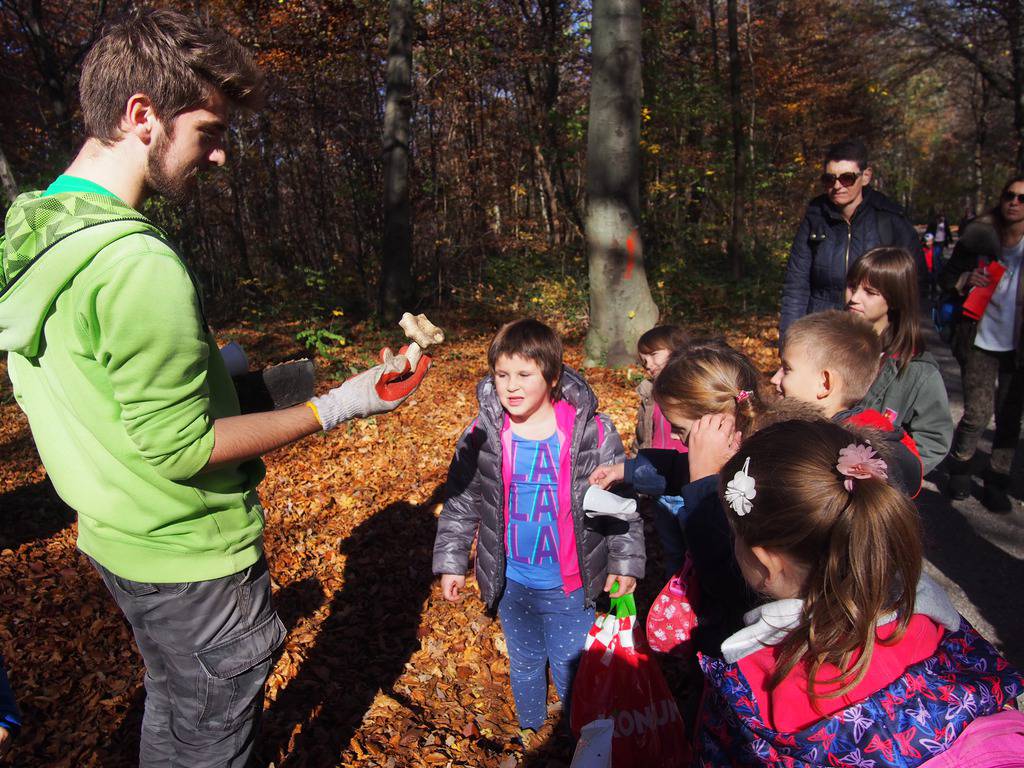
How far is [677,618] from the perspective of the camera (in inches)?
89.4

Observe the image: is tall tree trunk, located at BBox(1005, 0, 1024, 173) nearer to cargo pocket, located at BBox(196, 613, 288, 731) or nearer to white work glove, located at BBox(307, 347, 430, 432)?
white work glove, located at BBox(307, 347, 430, 432)

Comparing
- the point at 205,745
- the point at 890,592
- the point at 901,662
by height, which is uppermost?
the point at 890,592

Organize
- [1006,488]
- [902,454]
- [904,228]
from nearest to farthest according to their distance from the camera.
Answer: [902,454]
[904,228]
[1006,488]

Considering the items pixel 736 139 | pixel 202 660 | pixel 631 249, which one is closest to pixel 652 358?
pixel 202 660

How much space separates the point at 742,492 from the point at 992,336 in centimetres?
406

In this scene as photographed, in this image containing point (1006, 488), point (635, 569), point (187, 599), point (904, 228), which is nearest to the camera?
point (187, 599)

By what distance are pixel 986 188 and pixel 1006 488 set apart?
1668 inches

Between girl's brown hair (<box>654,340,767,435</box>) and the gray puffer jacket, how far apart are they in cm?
34

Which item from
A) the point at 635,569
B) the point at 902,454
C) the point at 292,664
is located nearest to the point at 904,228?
the point at 902,454

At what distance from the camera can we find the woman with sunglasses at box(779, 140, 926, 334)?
4.07 m

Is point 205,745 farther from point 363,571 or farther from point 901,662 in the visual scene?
point 363,571

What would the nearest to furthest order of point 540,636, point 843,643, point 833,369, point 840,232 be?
point 843,643
point 833,369
point 540,636
point 840,232

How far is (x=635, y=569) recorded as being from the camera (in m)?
2.64

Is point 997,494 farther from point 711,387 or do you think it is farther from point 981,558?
point 711,387
